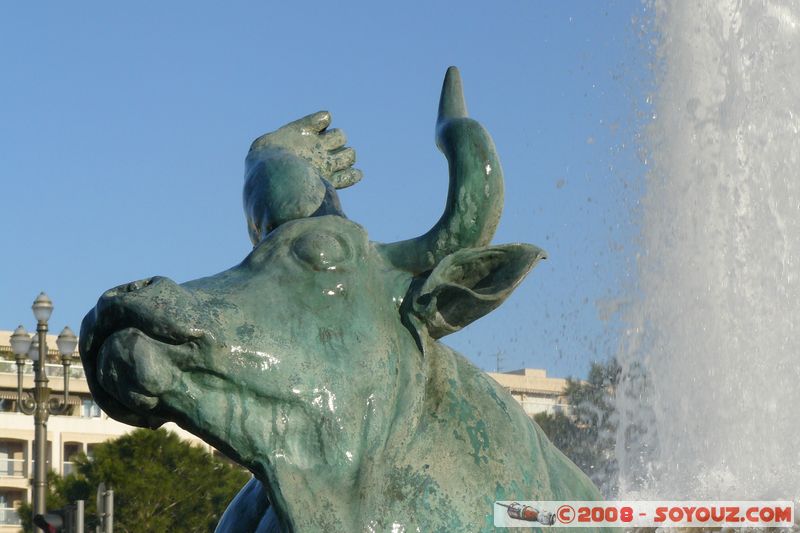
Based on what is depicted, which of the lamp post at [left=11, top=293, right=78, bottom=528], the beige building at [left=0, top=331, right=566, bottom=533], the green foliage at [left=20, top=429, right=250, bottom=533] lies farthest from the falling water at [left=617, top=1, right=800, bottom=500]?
the beige building at [left=0, top=331, right=566, bottom=533]

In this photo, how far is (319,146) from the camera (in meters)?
3.03

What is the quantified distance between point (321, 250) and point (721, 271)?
49.1 feet

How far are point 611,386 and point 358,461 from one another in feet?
52.2

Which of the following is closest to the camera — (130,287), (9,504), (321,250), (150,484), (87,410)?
(130,287)

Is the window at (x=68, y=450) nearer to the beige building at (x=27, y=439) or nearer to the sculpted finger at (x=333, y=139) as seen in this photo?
the beige building at (x=27, y=439)

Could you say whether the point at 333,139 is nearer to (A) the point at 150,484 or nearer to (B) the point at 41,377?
(B) the point at 41,377

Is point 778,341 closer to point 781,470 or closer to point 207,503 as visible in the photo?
point 781,470

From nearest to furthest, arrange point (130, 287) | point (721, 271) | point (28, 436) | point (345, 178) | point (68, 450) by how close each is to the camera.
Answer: point (130, 287) < point (345, 178) < point (721, 271) < point (28, 436) < point (68, 450)

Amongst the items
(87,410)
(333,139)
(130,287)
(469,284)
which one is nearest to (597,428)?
(333,139)

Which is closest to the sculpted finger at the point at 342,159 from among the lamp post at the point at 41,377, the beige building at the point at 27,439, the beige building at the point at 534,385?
the lamp post at the point at 41,377

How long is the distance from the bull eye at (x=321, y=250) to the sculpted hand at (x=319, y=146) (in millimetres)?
486

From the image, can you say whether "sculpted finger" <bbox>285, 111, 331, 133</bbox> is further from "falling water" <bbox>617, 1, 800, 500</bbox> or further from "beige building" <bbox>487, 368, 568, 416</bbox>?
"beige building" <bbox>487, 368, 568, 416</bbox>

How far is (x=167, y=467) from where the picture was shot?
42625 millimetres

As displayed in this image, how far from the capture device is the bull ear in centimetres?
249
